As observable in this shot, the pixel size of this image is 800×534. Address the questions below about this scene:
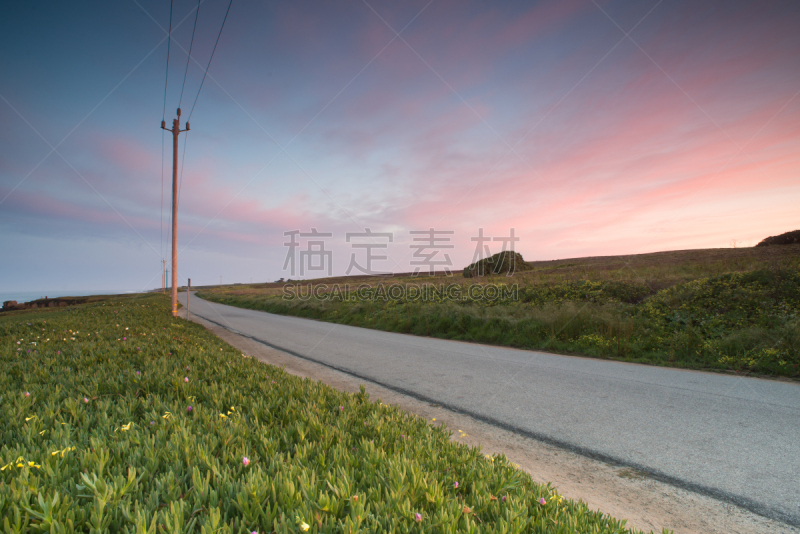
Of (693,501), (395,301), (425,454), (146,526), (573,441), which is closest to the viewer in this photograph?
(146,526)

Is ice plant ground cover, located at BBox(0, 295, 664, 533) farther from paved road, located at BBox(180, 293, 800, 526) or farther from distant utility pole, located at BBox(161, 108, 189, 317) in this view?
distant utility pole, located at BBox(161, 108, 189, 317)

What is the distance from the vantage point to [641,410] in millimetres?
5195

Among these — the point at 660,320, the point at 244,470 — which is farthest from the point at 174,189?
the point at 660,320

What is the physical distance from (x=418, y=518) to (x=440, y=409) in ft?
13.0

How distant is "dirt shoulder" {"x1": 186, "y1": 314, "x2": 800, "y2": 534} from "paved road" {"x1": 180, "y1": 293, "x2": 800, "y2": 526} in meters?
0.16

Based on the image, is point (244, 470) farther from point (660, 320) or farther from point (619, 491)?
point (660, 320)

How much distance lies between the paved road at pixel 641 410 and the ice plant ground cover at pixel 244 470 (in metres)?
1.79

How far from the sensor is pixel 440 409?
5.60 meters

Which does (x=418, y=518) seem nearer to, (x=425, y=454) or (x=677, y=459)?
(x=425, y=454)

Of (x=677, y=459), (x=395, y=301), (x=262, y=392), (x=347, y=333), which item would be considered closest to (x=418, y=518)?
(x=262, y=392)

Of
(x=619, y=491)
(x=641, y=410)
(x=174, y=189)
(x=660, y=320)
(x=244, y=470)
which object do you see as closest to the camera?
(x=244, y=470)

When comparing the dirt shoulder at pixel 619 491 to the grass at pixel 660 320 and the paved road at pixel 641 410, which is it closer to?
the paved road at pixel 641 410

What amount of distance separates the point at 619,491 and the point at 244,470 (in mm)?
3140

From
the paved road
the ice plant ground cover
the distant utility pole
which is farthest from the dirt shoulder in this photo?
the distant utility pole
